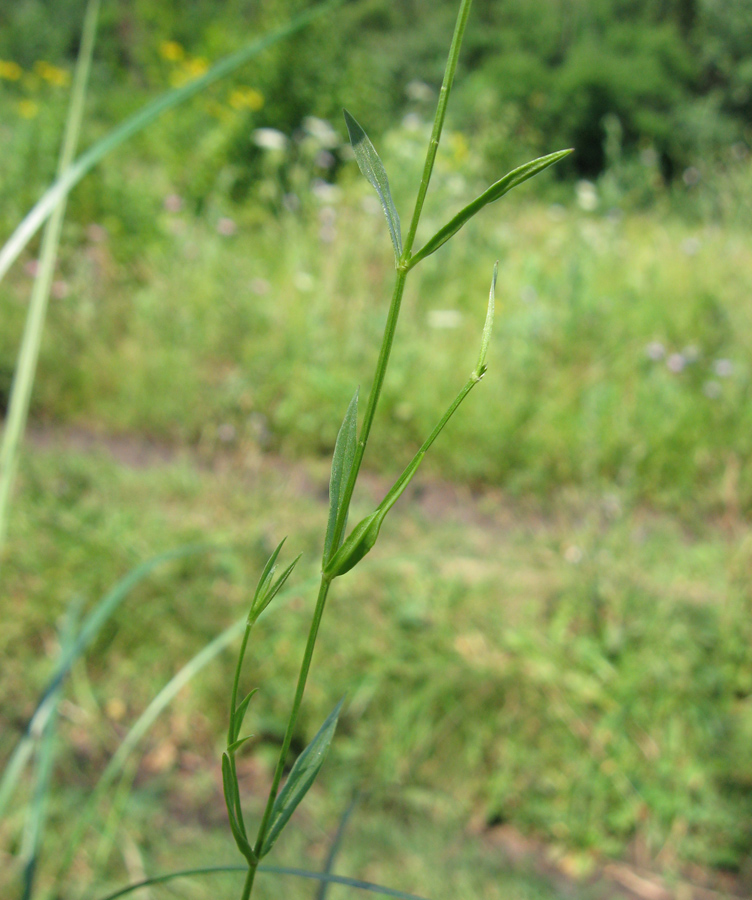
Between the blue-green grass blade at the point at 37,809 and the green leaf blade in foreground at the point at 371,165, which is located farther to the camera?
the blue-green grass blade at the point at 37,809

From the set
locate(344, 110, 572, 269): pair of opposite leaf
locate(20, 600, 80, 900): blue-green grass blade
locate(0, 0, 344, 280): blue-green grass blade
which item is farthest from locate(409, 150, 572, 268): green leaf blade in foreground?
locate(20, 600, 80, 900): blue-green grass blade

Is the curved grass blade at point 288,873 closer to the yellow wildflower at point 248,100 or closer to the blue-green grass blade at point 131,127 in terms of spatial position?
the blue-green grass blade at point 131,127

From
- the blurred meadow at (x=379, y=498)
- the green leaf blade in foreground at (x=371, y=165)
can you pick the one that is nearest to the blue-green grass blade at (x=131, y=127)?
the green leaf blade in foreground at (x=371, y=165)

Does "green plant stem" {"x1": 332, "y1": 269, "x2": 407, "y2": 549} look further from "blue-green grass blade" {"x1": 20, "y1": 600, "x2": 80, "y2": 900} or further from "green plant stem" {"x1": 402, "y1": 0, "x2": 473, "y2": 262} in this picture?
"blue-green grass blade" {"x1": 20, "y1": 600, "x2": 80, "y2": 900}

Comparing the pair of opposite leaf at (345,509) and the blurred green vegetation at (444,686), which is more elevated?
the pair of opposite leaf at (345,509)

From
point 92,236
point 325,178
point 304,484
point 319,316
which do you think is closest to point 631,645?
point 304,484

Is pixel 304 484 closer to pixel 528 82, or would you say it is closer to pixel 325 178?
pixel 325 178
